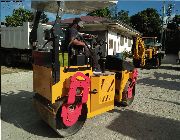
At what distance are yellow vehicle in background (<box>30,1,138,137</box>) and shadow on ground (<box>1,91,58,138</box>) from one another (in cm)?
26

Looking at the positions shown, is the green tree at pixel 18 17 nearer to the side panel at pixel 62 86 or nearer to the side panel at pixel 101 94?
the side panel at pixel 101 94

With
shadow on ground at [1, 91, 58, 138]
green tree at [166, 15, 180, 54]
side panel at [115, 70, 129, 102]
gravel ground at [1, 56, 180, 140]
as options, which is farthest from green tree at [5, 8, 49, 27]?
side panel at [115, 70, 129, 102]

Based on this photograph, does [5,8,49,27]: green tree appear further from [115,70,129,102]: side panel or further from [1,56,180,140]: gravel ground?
[115,70,129,102]: side panel

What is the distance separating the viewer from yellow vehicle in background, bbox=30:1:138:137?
16.3ft

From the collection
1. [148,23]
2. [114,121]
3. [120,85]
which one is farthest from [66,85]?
[148,23]

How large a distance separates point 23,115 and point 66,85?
1942 mm

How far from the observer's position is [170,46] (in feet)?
145

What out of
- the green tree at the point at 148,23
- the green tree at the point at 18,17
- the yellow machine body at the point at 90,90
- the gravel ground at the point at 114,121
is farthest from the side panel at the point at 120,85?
the green tree at the point at 148,23

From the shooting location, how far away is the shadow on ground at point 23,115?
548cm

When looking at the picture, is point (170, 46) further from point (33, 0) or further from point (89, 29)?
point (33, 0)

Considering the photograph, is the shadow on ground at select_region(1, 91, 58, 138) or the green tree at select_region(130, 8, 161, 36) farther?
the green tree at select_region(130, 8, 161, 36)

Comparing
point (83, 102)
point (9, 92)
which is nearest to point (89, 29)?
point (9, 92)

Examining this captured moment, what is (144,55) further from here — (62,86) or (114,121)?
(62,86)

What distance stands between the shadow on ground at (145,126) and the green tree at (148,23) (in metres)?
46.0
